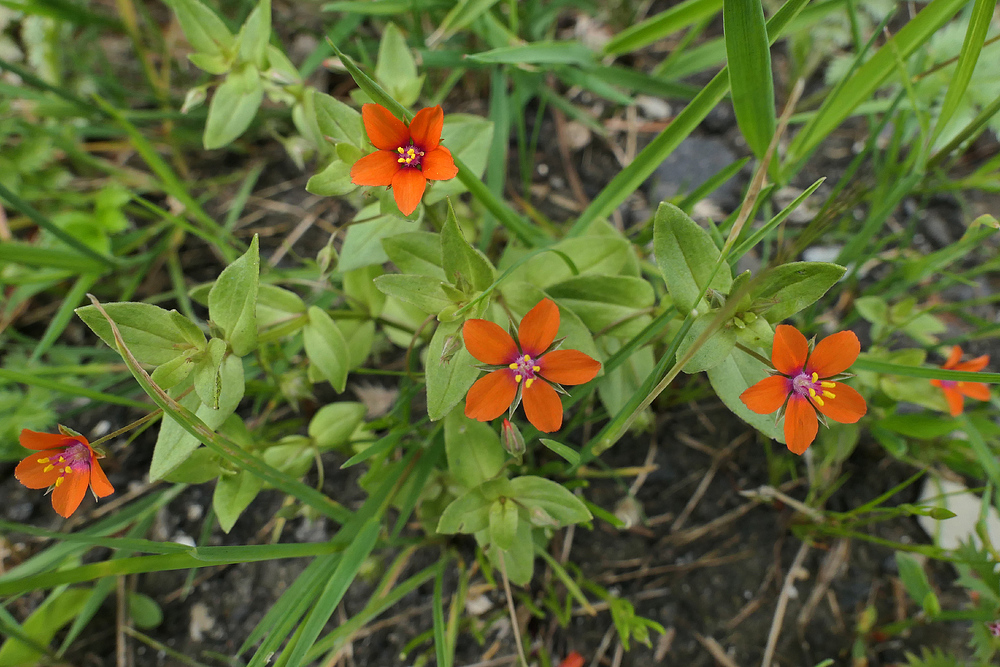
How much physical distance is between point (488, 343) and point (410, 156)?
528 mm

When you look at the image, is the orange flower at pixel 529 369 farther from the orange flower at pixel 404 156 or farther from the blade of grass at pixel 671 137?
the blade of grass at pixel 671 137

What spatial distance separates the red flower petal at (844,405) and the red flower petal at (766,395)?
127 mm

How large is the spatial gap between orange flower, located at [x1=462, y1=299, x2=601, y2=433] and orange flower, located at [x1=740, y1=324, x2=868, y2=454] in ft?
1.33

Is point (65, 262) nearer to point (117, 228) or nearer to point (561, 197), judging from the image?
point (117, 228)

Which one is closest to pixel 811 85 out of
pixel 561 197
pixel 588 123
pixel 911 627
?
pixel 588 123

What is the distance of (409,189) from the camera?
4.83 feet

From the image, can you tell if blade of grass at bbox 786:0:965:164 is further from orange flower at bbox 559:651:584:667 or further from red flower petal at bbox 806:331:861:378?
orange flower at bbox 559:651:584:667

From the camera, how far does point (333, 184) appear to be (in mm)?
1731

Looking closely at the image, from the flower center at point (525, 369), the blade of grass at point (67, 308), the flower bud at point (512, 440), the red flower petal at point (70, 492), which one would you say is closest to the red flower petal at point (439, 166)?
the flower center at point (525, 369)

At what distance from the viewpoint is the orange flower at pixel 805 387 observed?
138cm

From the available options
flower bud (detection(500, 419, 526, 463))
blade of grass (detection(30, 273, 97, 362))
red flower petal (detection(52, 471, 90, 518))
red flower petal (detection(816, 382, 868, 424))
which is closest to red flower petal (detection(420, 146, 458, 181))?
flower bud (detection(500, 419, 526, 463))

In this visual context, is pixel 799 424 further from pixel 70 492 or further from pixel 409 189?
pixel 70 492

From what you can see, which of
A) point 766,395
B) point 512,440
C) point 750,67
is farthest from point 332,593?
point 750,67

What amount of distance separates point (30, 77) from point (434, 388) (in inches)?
77.8
